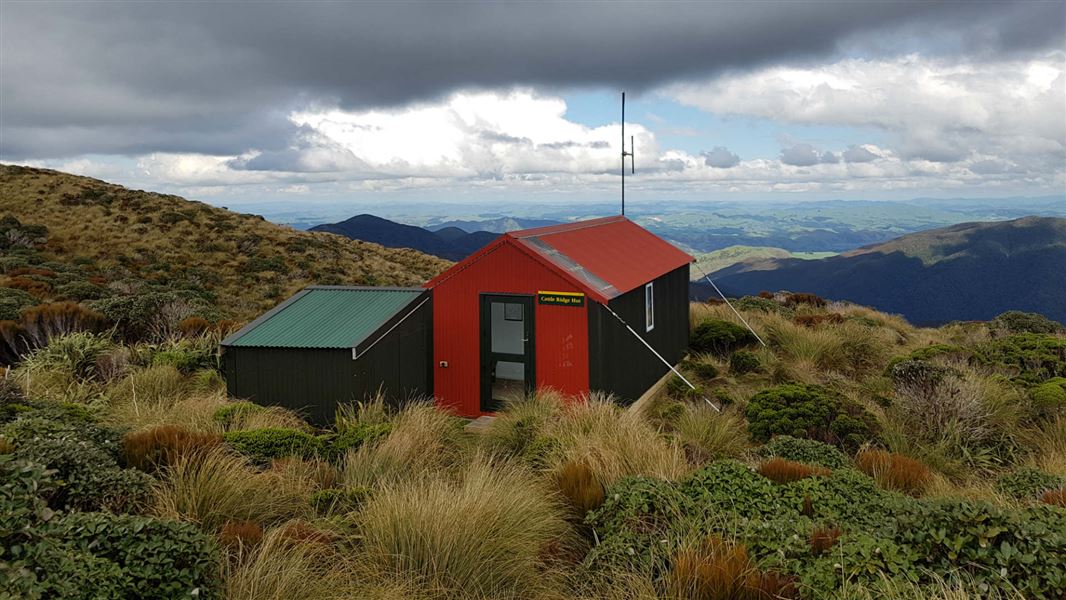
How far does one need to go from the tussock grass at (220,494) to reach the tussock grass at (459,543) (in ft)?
2.71

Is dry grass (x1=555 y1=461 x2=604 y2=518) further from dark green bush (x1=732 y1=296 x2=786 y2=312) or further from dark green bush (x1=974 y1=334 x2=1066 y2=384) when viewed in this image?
dark green bush (x1=732 y1=296 x2=786 y2=312)

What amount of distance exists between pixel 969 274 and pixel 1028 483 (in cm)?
19185

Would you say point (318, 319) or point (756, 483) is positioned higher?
point (318, 319)

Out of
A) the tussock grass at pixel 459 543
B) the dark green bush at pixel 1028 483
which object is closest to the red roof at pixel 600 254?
the dark green bush at pixel 1028 483

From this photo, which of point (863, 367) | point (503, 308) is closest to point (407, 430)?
point (503, 308)

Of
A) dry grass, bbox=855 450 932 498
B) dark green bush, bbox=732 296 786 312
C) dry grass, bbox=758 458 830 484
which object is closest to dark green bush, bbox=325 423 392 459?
dry grass, bbox=758 458 830 484

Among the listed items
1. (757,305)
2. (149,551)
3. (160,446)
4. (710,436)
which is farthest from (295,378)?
(757,305)

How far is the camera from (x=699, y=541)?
4770 millimetres

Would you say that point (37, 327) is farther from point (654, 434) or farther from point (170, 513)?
point (654, 434)

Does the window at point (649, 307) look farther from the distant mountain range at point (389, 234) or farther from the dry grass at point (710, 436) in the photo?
the distant mountain range at point (389, 234)

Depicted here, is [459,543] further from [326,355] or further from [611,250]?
[611,250]

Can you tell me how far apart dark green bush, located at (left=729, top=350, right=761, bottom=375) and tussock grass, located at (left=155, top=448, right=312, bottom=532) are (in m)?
10.6

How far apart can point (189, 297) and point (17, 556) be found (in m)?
19.9

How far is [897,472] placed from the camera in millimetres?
7004
